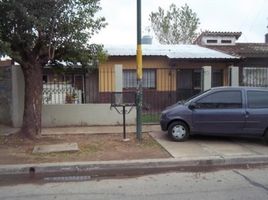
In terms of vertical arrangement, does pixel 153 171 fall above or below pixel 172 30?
below

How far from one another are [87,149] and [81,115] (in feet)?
13.7

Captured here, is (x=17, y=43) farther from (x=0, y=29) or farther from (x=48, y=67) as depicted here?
(x=48, y=67)

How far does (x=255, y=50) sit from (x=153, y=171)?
54.8 feet

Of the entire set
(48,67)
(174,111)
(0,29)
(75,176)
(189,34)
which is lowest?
(75,176)

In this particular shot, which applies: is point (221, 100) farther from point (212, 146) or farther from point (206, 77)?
point (206, 77)

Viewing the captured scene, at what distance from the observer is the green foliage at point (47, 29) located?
11.4 metres

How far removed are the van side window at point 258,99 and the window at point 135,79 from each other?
10.2m

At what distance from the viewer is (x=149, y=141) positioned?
40.5 ft

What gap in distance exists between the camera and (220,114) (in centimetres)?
1204

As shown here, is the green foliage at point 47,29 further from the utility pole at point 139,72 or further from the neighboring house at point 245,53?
the neighboring house at point 245,53

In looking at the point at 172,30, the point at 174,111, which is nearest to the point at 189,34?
the point at 172,30

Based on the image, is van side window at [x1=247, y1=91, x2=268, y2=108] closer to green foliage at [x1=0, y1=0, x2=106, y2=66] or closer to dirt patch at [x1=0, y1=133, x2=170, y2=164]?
dirt patch at [x1=0, y1=133, x2=170, y2=164]

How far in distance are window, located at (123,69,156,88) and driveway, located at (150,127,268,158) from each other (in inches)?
350

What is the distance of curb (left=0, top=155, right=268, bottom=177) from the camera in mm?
9305
